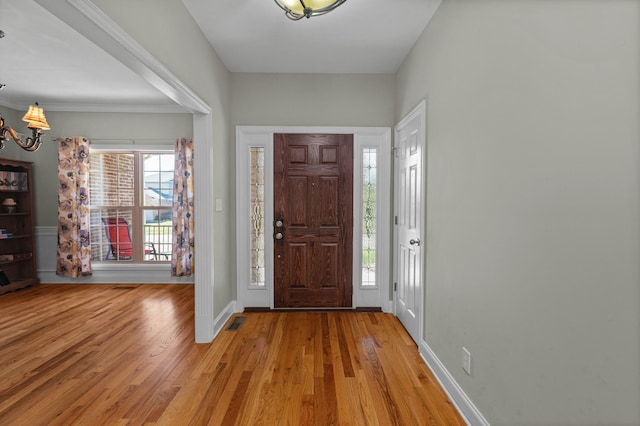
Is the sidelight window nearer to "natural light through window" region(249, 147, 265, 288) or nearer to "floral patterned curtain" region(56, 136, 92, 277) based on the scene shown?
"natural light through window" region(249, 147, 265, 288)

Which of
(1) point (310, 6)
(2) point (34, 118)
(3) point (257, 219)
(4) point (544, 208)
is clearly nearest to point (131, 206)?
(2) point (34, 118)

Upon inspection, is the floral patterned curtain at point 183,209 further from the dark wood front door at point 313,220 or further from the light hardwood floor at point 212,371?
the dark wood front door at point 313,220

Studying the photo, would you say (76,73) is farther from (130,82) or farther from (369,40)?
(369,40)

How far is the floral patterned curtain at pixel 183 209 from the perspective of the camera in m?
4.64

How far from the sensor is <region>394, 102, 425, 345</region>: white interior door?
272cm

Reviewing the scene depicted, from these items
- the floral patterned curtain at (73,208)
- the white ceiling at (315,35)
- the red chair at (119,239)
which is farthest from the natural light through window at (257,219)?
the floral patterned curtain at (73,208)

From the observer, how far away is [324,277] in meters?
3.63

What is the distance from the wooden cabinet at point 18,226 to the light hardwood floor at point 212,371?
1428mm

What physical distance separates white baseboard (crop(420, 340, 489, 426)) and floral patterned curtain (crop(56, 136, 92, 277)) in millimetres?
5083

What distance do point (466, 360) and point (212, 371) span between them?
1844 mm

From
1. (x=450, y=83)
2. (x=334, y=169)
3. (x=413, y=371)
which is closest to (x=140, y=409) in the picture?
(x=413, y=371)

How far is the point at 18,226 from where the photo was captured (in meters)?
4.73

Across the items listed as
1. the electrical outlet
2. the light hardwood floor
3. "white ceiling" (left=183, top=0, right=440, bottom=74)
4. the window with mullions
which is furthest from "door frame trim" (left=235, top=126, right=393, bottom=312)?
the window with mullions

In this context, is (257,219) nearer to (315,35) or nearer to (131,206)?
(315,35)
